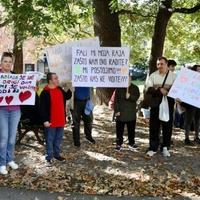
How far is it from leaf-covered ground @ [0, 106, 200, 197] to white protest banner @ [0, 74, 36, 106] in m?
1.22

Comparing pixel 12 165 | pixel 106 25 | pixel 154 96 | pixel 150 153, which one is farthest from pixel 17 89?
pixel 106 25

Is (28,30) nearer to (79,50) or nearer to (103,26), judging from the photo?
(79,50)

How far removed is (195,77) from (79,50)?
7.70ft

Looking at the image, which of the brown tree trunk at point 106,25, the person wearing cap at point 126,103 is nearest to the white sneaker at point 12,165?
the person wearing cap at point 126,103

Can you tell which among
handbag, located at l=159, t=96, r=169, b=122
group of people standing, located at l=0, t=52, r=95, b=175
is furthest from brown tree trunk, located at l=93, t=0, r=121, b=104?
group of people standing, located at l=0, t=52, r=95, b=175

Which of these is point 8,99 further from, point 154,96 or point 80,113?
point 154,96

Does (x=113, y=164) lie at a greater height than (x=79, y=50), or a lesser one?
lesser

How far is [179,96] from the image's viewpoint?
9.44 meters

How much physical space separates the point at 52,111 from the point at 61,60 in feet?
4.95

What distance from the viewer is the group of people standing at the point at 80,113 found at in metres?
8.13

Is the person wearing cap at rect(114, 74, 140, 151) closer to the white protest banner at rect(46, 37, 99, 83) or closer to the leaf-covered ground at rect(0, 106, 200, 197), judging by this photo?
the leaf-covered ground at rect(0, 106, 200, 197)

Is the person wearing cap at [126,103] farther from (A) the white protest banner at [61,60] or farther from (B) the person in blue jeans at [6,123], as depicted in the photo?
(B) the person in blue jeans at [6,123]

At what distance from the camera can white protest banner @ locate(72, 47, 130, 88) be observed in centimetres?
970

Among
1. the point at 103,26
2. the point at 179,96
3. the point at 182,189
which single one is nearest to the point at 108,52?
the point at 179,96
